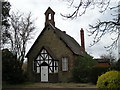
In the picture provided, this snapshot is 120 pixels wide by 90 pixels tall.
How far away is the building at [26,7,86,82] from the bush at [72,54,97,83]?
42.8 inches

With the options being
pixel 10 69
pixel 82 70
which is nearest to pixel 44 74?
pixel 82 70

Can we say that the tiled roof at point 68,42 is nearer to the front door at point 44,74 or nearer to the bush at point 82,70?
the bush at point 82,70

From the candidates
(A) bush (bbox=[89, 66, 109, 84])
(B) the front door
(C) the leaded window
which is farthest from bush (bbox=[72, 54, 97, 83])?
(B) the front door

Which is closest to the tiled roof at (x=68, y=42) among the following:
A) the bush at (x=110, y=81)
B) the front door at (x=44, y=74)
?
the front door at (x=44, y=74)

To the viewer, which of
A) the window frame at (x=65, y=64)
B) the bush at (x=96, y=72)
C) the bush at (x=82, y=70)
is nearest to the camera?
the bush at (x=96, y=72)

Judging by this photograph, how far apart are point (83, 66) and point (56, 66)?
4423 millimetres

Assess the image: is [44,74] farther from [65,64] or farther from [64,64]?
[65,64]

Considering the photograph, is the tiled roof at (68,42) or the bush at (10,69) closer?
the bush at (10,69)

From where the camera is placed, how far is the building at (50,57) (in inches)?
1430

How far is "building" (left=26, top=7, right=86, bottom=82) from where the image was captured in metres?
36.3

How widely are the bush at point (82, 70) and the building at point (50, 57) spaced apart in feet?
3.56

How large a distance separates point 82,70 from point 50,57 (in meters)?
5.87

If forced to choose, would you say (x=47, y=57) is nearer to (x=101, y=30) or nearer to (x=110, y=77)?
(x=110, y=77)

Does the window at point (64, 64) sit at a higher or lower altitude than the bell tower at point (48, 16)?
lower
